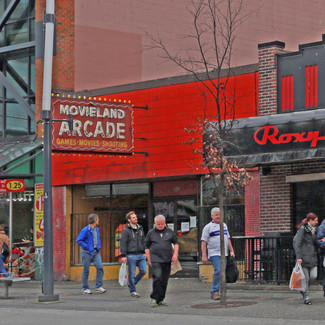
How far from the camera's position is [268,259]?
61.2 feet

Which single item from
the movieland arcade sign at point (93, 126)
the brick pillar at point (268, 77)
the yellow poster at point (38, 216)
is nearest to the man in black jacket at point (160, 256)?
the brick pillar at point (268, 77)

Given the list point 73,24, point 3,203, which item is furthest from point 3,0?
point 3,203

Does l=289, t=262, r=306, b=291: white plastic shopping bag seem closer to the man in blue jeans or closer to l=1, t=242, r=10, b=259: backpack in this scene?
the man in blue jeans

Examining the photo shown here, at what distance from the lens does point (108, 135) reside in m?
23.0

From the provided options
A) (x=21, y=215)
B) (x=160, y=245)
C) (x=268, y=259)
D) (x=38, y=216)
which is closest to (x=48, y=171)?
(x=160, y=245)

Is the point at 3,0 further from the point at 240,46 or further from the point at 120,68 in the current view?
the point at 240,46

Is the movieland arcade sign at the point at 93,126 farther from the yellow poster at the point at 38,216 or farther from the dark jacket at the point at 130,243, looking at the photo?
the dark jacket at the point at 130,243

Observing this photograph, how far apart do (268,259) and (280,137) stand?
9.01 ft

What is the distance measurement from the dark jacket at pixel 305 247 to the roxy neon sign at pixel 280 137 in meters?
3.73

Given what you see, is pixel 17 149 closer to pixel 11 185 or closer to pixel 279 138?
pixel 11 185

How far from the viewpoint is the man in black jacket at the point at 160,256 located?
600 inches

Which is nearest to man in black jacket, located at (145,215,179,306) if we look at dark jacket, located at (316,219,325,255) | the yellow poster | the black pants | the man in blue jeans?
the black pants

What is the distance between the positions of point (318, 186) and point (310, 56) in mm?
3018

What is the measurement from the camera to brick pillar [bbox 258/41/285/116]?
20547 mm
